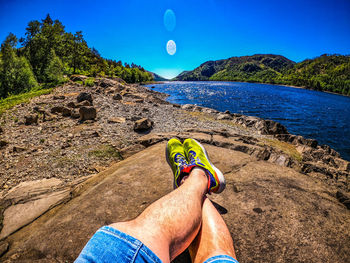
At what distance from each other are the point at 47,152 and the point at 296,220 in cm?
615

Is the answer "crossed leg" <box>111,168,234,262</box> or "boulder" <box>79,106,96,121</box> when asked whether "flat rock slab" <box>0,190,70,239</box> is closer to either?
"crossed leg" <box>111,168,234,262</box>

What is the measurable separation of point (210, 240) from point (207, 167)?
1152 millimetres

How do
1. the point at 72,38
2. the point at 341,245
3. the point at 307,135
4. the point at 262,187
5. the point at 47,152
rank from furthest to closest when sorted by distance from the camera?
the point at 72,38
the point at 307,135
the point at 47,152
the point at 262,187
the point at 341,245

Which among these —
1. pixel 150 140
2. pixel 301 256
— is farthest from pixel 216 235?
pixel 150 140

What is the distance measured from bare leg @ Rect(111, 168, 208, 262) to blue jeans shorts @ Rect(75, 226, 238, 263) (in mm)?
62

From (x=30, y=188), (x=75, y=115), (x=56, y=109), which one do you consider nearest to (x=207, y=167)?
(x=30, y=188)

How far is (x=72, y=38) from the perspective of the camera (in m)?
26.5

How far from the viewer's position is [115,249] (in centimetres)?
106

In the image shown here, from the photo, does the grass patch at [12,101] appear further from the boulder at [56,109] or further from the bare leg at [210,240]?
Answer: the bare leg at [210,240]

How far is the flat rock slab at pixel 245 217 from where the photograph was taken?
163 cm

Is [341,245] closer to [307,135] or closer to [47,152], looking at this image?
[47,152]

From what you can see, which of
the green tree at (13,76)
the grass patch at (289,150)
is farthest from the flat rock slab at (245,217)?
the green tree at (13,76)

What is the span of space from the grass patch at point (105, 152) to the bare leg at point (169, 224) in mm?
3390

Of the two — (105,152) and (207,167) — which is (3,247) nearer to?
(207,167)
